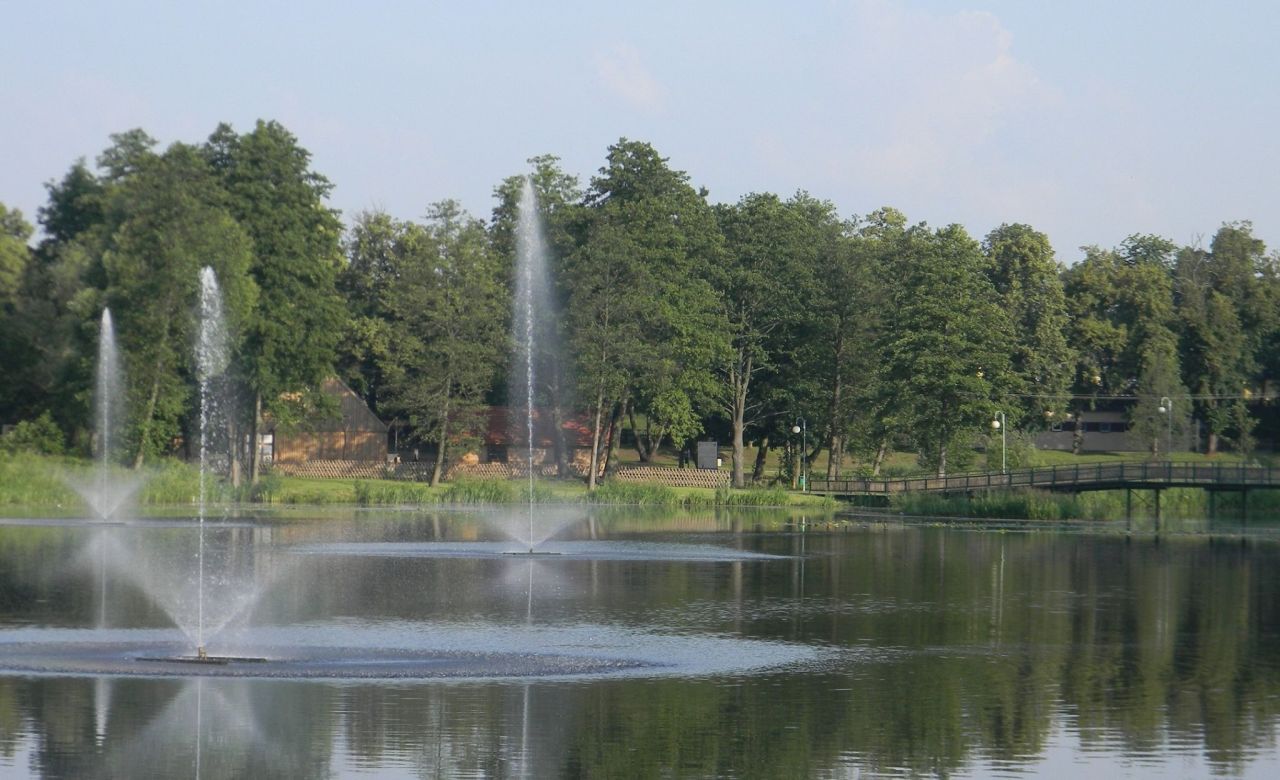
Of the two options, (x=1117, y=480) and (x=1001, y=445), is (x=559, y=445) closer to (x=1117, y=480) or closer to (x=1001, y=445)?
(x=1001, y=445)

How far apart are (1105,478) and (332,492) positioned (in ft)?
117

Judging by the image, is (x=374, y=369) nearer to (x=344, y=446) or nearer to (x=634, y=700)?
(x=344, y=446)

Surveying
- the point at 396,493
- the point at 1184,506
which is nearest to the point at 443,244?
the point at 396,493

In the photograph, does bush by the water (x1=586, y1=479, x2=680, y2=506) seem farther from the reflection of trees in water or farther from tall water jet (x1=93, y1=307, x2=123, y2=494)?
the reflection of trees in water

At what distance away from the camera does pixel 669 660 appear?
2739cm

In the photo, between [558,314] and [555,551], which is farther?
[558,314]

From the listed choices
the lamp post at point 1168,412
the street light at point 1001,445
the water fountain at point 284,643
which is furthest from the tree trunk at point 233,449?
the lamp post at point 1168,412

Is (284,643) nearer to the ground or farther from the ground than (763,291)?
nearer to the ground

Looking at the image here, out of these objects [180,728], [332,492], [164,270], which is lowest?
[180,728]

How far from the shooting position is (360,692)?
23.4m

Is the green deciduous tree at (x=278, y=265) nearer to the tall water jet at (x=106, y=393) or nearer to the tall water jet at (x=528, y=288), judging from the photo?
the tall water jet at (x=106, y=393)

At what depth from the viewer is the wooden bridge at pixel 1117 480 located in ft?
245

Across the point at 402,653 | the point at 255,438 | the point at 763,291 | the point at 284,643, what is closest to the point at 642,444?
the point at 763,291

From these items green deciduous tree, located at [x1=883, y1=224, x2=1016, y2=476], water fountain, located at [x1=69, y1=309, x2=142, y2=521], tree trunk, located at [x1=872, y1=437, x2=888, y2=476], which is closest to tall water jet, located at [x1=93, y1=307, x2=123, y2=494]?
water fountain, located at [x1=69, y1=309, x2=142, y2=521]
